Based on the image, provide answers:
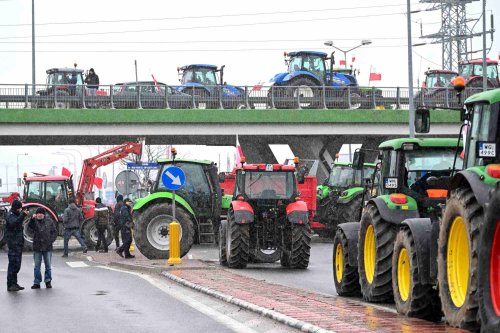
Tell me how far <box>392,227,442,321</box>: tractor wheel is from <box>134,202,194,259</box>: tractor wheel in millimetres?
14944

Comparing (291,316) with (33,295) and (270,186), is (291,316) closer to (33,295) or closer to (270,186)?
(33,295)

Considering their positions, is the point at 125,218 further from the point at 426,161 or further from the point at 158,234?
the point at 426,161

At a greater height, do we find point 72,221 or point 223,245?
point 72,221

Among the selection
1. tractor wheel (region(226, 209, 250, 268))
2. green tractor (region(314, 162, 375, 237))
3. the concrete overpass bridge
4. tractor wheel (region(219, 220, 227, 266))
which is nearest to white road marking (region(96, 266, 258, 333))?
tractor wheel (region(226, 209, 250, 268))

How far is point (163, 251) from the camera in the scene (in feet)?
93.1

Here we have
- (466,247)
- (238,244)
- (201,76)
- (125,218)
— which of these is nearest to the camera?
(466,247)

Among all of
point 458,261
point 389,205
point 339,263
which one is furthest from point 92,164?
point 458,261

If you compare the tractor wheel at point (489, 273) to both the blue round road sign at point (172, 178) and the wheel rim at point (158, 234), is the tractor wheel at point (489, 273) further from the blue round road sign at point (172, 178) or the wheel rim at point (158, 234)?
the wheel rim at point (158, 234)

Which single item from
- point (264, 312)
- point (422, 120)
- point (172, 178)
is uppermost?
point (422, 120)

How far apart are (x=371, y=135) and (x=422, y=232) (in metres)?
41.5

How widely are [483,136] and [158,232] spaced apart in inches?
698

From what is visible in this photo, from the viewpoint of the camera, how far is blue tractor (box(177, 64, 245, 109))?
51344mm

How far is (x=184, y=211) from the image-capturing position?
2892cm

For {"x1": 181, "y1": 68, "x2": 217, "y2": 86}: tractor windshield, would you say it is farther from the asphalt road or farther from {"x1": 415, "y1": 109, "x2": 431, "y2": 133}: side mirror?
{"x1": 415, "y1": 109, "x2": 431, "y2": 133}: side mirror
